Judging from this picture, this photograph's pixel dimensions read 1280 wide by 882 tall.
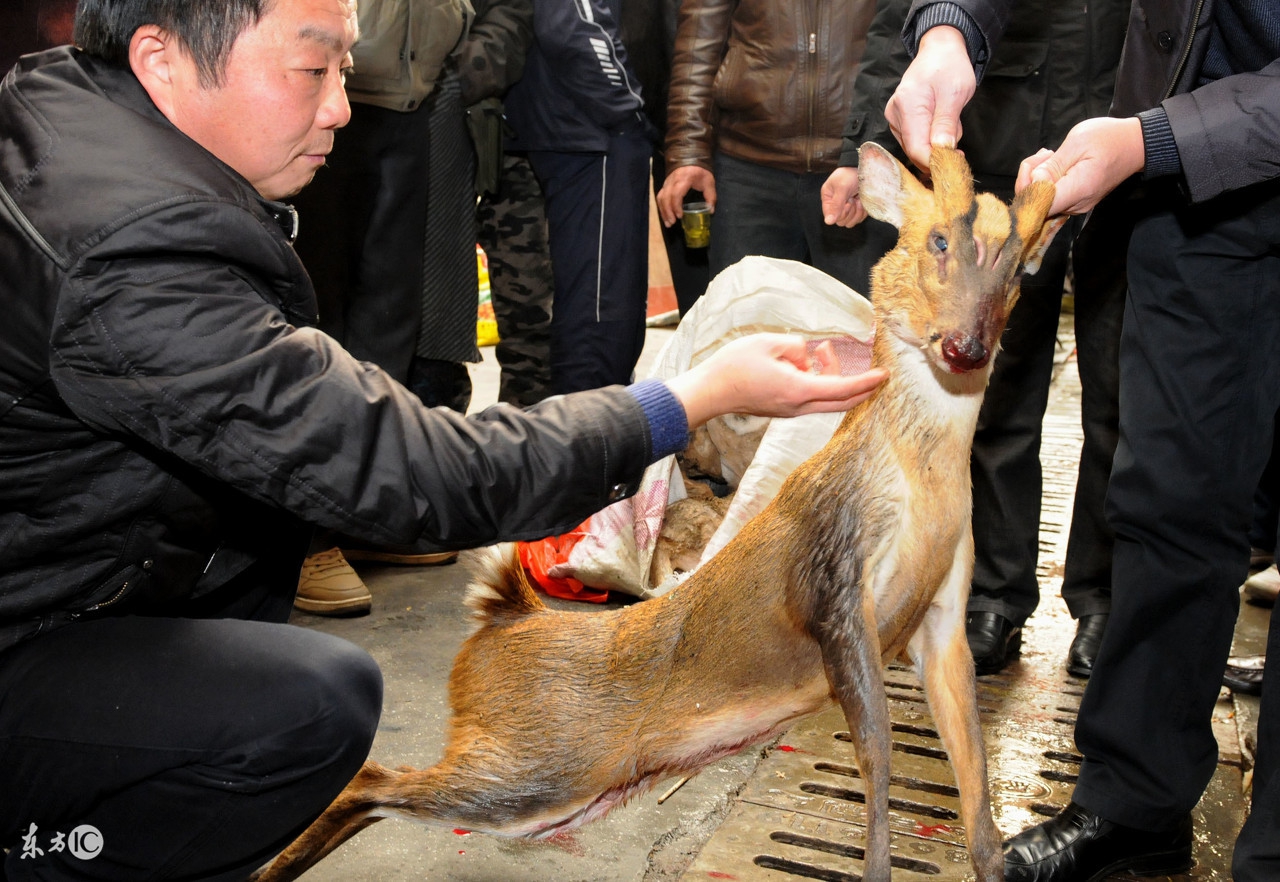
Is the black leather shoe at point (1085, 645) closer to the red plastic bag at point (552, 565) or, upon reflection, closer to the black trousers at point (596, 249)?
the red plastic bag at point (552, 565)

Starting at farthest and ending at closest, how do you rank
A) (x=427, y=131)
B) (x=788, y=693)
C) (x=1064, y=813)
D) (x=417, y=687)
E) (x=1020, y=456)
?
(x=427, y=131), (x=1020, y=456), (x=417, y=687), (x=1064, y=813), (x=788, y=693)

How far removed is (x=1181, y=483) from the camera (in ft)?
7.81

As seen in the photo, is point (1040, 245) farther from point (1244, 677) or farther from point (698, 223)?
point (698, 223)

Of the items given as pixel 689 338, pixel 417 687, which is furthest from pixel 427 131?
pixel 417 687

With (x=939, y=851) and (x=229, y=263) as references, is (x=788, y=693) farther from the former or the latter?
(x=229, y=263)

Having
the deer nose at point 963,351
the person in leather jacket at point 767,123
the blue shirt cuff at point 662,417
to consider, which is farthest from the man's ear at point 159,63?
the person in leather jacket at point 767,123

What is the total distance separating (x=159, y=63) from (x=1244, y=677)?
133 inches

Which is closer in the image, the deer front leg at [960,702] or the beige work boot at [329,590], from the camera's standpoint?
the deer front leg at [960,702]

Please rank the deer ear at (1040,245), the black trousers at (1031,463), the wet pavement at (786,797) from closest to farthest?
the deer ear at (1040,245)
the wet pavement at (786,797)
the black trousers at (1031,463)

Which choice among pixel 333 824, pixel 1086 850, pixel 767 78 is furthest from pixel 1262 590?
pixel 333 824

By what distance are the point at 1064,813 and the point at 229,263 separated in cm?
203

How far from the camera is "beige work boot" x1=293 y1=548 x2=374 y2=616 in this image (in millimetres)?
3857

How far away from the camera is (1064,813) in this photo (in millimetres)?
2561

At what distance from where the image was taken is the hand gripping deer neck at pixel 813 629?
1999 mm
